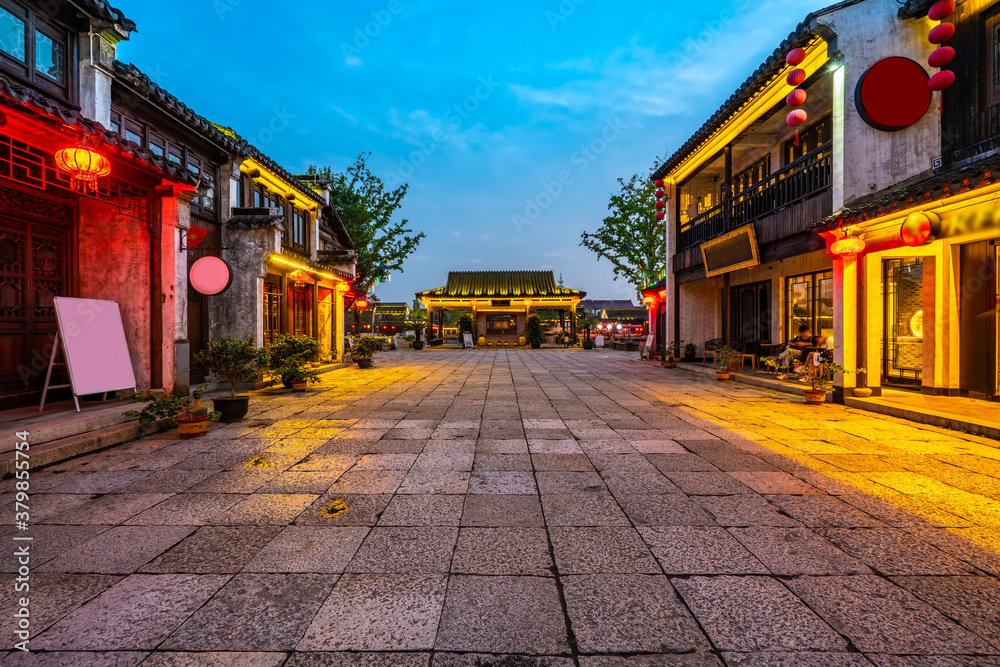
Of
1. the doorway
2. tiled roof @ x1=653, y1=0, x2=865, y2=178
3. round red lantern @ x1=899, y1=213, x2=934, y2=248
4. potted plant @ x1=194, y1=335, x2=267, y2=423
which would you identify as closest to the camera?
round red lantern @ x1=899, y1=213, x2=934, y2=248

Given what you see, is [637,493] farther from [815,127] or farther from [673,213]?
[673,213]

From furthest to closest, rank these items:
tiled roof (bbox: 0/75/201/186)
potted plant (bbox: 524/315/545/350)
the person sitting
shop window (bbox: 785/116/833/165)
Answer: potted plant (bbox: 524/315/545/350), shop window (bbox: 785/116/833/165), the person sitting, tiled roof (bbox: 0/75/201/186)

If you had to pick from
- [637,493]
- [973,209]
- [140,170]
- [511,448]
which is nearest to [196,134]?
[140,170]

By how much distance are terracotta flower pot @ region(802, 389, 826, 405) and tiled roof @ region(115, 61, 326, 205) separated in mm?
12352

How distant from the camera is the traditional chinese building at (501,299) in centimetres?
2938

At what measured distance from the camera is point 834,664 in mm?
1721

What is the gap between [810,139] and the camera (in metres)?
10.8

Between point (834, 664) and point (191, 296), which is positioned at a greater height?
point (191, 296)

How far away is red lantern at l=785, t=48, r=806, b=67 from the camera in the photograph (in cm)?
796

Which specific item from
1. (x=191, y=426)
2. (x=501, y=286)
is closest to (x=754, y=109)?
(x=191, y=426)

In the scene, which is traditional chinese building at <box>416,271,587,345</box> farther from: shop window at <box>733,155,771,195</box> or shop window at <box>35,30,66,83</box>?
shop window at <box>35,30,66,83</box>

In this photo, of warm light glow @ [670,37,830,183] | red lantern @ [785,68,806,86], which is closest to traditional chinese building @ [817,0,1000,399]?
red lantern @ [785,68,806,86]

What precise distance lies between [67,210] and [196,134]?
3.80m

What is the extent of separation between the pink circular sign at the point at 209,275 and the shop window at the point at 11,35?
3195 mm
